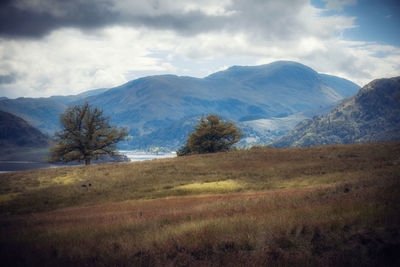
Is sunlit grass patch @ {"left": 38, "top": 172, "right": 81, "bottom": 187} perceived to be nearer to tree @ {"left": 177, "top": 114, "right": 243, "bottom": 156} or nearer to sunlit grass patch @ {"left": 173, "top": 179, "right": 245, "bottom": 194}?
sunlit grass patch @ {"left": 173, "top": 179, "right": 245, "bottom": 194}

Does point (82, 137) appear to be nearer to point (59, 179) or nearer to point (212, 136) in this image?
point (59, 179)

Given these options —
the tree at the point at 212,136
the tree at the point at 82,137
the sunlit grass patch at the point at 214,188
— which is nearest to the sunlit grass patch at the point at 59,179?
the tree at the point at 82,137

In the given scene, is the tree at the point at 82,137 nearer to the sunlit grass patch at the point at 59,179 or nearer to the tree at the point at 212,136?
the sunlit grass patch at the point at 59,179

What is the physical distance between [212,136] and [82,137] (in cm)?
2645

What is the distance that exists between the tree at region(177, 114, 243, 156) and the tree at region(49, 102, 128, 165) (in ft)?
53.9

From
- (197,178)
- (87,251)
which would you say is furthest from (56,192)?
(87,251)

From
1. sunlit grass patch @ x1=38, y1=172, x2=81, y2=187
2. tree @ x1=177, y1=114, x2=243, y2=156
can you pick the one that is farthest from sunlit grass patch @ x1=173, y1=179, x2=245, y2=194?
tree @ x1=177, y1=114, x2=243, y2=156

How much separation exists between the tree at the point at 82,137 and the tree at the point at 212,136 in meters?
16.4

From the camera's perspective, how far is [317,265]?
200 inches

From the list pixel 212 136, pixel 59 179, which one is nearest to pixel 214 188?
pixel 59 179

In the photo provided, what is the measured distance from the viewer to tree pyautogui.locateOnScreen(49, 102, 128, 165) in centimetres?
4753

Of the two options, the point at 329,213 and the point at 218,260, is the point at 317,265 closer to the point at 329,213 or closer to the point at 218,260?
the point at 218,260

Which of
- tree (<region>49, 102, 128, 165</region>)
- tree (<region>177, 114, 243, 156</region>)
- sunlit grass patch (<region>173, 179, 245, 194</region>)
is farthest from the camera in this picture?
tree (<region>177, 114, 243, 156</region>)

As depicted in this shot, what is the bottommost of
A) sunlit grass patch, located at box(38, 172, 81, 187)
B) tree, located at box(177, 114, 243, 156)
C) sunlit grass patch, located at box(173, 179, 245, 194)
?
sunlit grass patch, located at box(173, 179, 245, 194)
